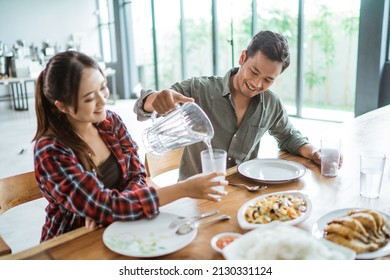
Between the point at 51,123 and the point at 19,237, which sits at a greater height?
the point at 51,123

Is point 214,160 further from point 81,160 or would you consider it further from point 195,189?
point 81,160

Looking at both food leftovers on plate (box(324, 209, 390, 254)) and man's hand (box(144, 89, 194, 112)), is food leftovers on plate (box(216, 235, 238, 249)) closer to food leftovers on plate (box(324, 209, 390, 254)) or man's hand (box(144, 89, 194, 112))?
food leftovers on plate (box(324, 209, 390, 254))

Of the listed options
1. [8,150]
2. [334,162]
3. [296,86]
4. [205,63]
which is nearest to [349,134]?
[334,162]

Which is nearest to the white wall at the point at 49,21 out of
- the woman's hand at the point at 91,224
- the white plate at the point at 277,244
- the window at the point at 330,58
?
the window at the point at 330,58

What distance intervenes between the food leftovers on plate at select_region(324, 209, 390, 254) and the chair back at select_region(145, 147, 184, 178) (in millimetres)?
976

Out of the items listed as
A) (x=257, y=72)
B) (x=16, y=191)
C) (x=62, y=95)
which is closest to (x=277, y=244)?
(x=62, y=95)

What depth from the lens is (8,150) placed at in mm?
4344

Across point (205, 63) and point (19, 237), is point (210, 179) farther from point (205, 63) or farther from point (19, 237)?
point (205, 63)

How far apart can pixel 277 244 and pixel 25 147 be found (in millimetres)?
4282

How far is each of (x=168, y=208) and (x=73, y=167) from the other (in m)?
0.29

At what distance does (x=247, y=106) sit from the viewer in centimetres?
175

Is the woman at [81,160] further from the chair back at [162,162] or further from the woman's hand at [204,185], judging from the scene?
the chair back at [162,162]

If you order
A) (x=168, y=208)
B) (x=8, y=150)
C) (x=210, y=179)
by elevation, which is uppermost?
(x=210, y=179)

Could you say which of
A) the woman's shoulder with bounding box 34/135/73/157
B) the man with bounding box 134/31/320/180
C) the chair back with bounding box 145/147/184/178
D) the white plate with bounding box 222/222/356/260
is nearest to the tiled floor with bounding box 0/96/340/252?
the man with bounding box 134/31/320/180
